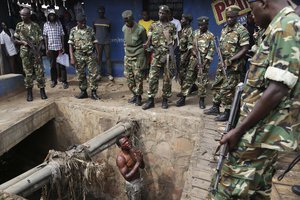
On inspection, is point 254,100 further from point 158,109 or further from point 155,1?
point 155,1

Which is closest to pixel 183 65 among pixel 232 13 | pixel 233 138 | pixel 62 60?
pixel 232 13

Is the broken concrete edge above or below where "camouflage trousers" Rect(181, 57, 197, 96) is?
below

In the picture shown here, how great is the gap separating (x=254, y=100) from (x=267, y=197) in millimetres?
772

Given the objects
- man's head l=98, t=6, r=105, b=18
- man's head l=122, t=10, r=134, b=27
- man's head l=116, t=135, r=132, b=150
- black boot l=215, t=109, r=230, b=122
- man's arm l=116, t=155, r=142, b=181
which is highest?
man's head l=98, t=6, r=105, b=18

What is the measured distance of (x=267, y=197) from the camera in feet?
6.95

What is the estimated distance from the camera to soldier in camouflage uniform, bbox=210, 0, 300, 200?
1.67 m

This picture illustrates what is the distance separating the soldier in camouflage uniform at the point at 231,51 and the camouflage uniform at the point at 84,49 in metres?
2.80

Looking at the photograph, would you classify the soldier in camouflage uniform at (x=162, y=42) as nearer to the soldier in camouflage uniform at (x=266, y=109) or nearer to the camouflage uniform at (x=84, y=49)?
the camouflage uniform at (x=84, y=49)

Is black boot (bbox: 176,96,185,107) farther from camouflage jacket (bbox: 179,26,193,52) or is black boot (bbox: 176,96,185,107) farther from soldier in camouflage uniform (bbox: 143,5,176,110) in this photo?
camouflage jacket (bbox: 179,26,193,52)

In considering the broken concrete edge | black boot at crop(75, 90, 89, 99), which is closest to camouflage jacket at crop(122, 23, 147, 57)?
black boot at crop(75, 90, 89, 99)

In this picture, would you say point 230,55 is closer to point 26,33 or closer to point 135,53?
point 135,53

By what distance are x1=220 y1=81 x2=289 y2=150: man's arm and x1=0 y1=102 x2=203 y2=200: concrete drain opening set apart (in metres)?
3.57

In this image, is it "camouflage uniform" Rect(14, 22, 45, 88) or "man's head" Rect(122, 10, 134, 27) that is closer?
"man's head" Rect(122, 10, 134, 27)

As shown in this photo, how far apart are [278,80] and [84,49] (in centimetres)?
523
